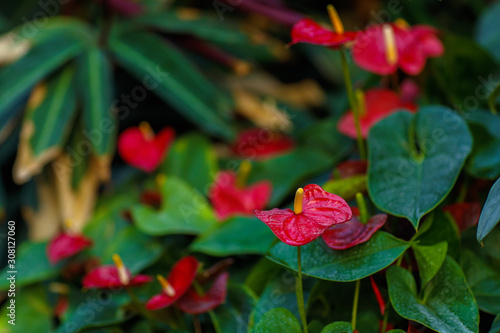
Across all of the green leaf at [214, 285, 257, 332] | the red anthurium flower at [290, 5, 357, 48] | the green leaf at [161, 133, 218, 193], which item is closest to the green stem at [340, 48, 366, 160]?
the red anthurium flower at [290, 5, 357, 48]

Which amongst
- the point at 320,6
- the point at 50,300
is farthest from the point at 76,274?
the point at 320,6

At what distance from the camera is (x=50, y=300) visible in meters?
0.94

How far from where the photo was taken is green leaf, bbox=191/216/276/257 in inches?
28.9

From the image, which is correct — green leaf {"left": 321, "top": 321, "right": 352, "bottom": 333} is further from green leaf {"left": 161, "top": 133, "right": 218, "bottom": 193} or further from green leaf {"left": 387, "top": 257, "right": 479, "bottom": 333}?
green leaf {"left": 161, "top": 133, "right": 218, "bottom": 193}

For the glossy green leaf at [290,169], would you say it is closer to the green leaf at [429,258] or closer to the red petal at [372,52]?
the red petal at [372,52]

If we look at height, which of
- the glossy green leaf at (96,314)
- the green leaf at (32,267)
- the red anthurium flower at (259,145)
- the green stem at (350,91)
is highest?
the green stem at (350,91)

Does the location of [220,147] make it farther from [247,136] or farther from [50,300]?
[50,300]

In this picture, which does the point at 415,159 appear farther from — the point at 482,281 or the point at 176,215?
the point at 176,215

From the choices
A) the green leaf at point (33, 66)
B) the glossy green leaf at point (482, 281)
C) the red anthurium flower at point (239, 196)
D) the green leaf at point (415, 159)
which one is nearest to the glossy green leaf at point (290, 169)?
the red anthurium flower at point (239, 196)

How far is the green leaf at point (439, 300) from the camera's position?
0.51m

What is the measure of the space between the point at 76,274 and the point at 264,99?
0.68 metres

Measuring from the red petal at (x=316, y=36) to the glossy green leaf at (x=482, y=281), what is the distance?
0.31 m

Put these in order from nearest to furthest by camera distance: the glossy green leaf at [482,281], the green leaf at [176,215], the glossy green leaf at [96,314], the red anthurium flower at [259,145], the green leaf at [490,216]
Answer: the green leaf at [490,216] < the glossy green leaf at [482,281] < the glossy green leaf at [96,314] < the green leaf at [176,215] < the red anthurium flower at [259,145]

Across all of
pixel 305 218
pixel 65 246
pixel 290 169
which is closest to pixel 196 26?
→ pixel 290 169
